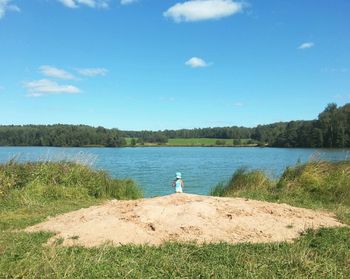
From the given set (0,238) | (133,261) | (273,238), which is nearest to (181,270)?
(133,261)

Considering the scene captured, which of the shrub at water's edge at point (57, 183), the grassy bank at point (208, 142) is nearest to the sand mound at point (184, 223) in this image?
the shrub at water's edge at point (57, 183)

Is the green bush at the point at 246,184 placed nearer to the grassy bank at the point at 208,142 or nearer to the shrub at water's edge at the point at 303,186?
the shrub at water's edge at the point at 303,186

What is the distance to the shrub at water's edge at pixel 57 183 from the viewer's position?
43.7 ft

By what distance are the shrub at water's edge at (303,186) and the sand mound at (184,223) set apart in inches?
120

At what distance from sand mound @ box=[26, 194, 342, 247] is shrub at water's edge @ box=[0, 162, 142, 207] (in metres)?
3.99

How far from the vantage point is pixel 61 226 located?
8414mm

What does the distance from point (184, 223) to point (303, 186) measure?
696cm

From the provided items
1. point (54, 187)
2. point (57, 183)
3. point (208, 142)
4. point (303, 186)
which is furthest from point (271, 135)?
point (54, 187)

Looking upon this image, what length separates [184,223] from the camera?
7984 mm

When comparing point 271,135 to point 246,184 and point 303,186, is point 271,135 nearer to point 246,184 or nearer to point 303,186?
point 246,184

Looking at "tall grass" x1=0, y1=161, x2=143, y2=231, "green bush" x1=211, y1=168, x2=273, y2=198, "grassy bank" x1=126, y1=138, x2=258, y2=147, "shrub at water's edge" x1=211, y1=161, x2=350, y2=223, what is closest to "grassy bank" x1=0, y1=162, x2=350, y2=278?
"tall grass" x1=0, y1=161, x2=143, y2=231

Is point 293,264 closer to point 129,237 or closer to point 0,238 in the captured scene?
point 129,237

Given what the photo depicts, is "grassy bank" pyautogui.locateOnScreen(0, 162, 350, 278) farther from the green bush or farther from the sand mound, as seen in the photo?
the green bush

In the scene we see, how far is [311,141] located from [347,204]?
234ft
